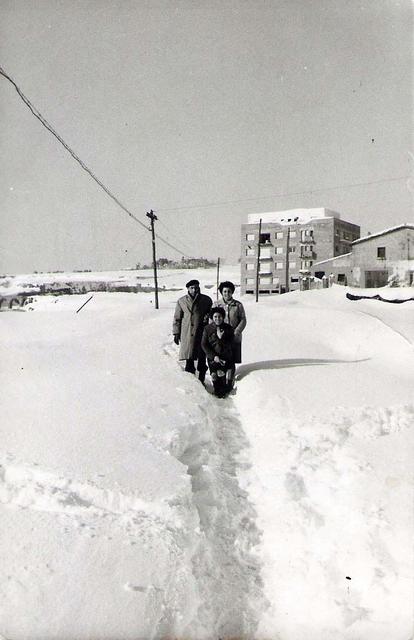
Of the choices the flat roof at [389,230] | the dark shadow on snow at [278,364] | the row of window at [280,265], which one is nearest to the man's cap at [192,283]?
the dark shadow on snow at [278,364]

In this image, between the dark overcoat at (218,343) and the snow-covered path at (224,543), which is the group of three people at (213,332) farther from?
the snow-covered path at (224,543)

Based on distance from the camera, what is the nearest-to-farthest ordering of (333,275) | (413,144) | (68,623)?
(68,623), (413,144), (333,275)

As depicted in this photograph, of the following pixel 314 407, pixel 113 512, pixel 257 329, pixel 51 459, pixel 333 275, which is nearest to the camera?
pixel 113 512

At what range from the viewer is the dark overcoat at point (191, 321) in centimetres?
695

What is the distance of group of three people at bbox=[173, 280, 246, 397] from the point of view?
6.39 meters

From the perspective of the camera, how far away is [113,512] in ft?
10.5

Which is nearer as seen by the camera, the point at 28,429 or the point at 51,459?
the point at 51,459

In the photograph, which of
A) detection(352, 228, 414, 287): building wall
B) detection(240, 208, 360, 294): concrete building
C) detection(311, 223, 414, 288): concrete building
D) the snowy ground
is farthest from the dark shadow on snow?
detection(240, 208, 360, 294): concrete building

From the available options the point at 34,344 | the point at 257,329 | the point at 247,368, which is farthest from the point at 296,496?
the point at 257,329

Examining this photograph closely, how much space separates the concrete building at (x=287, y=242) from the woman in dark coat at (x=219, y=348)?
1465 mm

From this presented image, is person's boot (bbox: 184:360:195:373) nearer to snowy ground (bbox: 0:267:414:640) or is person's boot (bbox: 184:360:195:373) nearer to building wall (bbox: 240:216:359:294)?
snowy ground (bbox: 0:267:414:640)

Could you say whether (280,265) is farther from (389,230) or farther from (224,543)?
(224,543)

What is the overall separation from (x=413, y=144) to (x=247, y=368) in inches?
163

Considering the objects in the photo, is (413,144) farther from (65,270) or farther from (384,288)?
(65,270)
